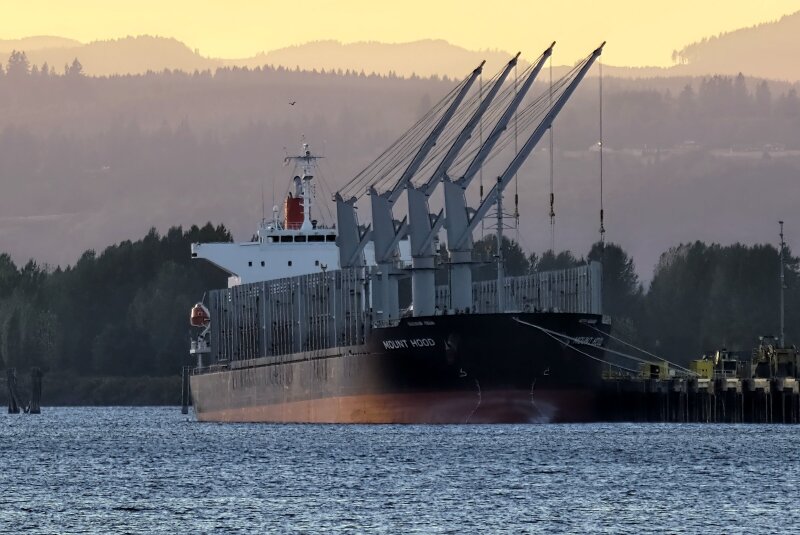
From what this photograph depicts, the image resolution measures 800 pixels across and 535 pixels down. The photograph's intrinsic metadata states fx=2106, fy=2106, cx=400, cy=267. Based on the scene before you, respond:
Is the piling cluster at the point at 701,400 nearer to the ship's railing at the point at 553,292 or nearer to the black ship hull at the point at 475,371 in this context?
the ship's railing at the point at 553,292

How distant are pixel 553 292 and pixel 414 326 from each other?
16.8 m

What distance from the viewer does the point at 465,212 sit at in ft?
340

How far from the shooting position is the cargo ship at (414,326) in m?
95.7

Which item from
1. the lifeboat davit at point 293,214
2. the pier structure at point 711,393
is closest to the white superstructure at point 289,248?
the lifeboat davit at point 293,214

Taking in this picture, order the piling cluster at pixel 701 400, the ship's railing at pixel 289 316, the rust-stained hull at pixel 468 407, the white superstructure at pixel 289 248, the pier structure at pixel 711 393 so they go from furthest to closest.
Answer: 1. the white superstructure at pixel 289 248
2. the ship's railing at pixel 289 316
3. the pier structure at pixel 711 393
4. the piling cluster at pixel 701 400
5. the rust-stained hull at pixel 468 407

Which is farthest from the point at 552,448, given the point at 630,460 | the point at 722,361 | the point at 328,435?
the point at 722,361

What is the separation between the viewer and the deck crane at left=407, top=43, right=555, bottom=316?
103 m

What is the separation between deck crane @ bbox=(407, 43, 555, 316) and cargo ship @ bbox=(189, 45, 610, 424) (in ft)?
0.26

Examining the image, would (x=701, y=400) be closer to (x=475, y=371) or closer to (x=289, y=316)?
(x=475, y=371)

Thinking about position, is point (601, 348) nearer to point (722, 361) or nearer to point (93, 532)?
point (722, 361)

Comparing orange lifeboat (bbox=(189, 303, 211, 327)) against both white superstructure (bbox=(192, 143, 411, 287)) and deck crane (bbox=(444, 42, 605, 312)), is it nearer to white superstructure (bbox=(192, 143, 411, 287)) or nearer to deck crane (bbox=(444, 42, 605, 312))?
white superstructure (bbox=(192, 143, 411, 287))

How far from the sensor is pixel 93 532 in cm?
5456

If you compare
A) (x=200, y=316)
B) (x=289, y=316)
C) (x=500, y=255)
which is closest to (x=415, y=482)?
(x=500, y=255)

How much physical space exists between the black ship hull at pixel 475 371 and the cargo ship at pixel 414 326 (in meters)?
0.06
